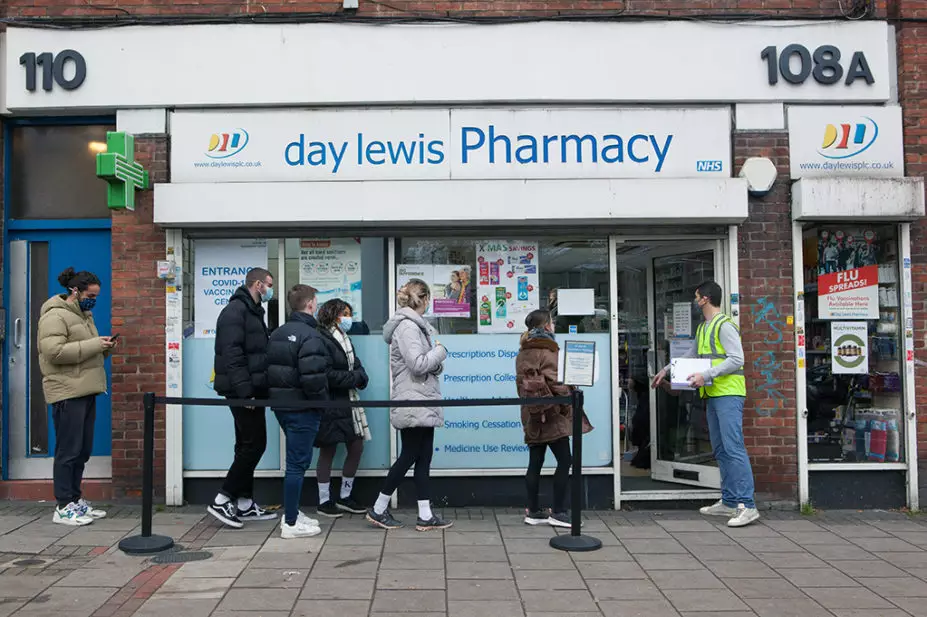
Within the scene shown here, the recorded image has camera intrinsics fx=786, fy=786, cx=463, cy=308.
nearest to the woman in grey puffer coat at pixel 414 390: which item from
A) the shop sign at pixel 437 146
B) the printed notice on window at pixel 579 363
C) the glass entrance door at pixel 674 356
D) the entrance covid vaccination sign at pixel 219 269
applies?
the printed notice on window at pixel 579 363

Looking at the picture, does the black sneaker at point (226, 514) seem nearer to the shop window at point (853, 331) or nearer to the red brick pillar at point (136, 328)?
the red brick pillar at point (136, 328)

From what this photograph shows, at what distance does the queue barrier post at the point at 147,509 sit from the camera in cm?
542

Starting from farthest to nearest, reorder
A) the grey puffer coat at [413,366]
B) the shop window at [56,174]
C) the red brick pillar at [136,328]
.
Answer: the shop window at [56,174] < the red brick pillar at [136,328] < the grey puffer coat at [413,366]

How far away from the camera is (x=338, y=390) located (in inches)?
259

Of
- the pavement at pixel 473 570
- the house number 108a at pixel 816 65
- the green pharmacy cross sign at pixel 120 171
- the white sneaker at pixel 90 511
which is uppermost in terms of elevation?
the house number 108a at pixel 816 65

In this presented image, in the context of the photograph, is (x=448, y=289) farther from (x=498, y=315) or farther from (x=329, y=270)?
(x=329, y=270)

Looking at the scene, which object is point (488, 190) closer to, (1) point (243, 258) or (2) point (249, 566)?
(1) point (243, 258)

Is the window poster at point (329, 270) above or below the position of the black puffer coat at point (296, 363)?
above

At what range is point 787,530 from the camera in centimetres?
629

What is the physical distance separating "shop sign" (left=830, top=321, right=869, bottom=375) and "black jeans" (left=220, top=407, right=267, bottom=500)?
5155 mm

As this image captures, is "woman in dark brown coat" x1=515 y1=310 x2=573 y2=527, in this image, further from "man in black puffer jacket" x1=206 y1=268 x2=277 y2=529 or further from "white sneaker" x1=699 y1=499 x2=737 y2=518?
"man in black puffer jacket" x1=206 y1=268 x2=277 y2=529

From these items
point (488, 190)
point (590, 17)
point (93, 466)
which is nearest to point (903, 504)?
point (488, 190)

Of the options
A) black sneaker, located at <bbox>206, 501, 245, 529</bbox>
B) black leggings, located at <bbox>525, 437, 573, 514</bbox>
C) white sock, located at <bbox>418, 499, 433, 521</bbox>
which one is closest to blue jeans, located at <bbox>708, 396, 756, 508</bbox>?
black leggings, located at <bbox>525, 437, 573, 514</bbox>

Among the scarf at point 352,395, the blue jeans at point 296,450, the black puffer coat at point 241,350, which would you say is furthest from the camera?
the scarf at point 352,395
